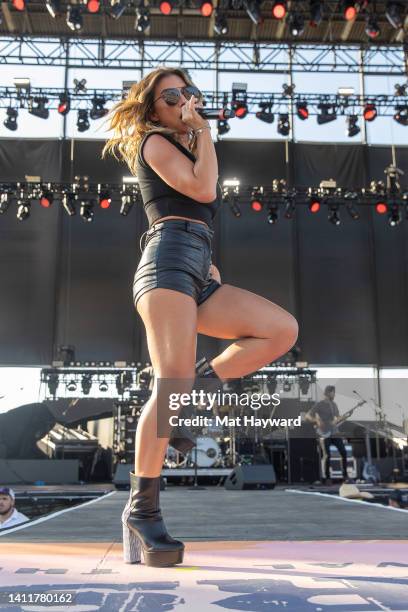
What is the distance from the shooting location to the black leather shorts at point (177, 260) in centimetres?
140

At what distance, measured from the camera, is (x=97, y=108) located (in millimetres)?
10352

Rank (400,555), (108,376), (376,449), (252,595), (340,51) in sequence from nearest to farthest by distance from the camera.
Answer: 1. (252,595)
2. (400,555)
3. (376,449)
4. (108,376)
5. (340,51)

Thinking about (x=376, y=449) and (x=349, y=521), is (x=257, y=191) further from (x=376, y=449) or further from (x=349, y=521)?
(x=349, y=521)

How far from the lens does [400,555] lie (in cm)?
134

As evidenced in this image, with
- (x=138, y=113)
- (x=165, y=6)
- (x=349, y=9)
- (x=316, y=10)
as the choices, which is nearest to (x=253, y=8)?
(x=316, y=10)

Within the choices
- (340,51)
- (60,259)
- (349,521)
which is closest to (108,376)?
(60,259)

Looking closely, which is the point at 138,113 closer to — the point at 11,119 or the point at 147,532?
the point at 147,532

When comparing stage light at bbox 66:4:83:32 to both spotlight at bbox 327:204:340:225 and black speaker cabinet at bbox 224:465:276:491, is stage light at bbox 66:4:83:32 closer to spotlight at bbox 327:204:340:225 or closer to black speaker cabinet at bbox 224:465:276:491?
spotlight at bbox 327:204:340:225

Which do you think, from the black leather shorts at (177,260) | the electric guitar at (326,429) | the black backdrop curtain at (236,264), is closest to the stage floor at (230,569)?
the black leather shorts at (177,260)

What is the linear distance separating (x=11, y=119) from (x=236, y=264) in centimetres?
520

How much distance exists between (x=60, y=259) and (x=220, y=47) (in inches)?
208

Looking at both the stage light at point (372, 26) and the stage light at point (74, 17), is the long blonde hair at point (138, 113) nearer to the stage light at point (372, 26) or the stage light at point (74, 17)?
the stage light at point (74, 17)

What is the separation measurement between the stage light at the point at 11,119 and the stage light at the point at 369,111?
595 cm

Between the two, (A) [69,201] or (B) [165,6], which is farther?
(A) [69,201]
